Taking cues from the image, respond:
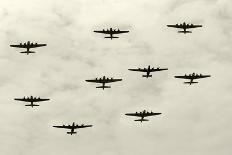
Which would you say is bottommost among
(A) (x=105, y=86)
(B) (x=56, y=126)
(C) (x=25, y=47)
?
(B) (x=56, y=126)

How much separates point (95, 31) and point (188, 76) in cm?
2684

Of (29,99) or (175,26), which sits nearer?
(175,26)

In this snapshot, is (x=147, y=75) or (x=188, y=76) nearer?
(x=147, y=75)

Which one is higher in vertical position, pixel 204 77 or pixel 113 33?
pixel 113 33

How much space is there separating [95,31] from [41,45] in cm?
1269

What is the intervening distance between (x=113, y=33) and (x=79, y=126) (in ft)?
88.6

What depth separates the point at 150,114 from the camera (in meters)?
149

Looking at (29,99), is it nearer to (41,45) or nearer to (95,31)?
(41,45)

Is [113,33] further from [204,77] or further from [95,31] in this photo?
[204,77]

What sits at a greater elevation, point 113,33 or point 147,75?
point 113,33

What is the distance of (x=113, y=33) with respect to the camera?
133 meters

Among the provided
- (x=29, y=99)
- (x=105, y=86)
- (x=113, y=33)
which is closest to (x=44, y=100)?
(x=29, y=99)

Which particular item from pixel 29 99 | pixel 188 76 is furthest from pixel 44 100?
pixel 188 76

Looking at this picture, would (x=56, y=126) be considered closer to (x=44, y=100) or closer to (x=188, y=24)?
(x=44, y=100)
